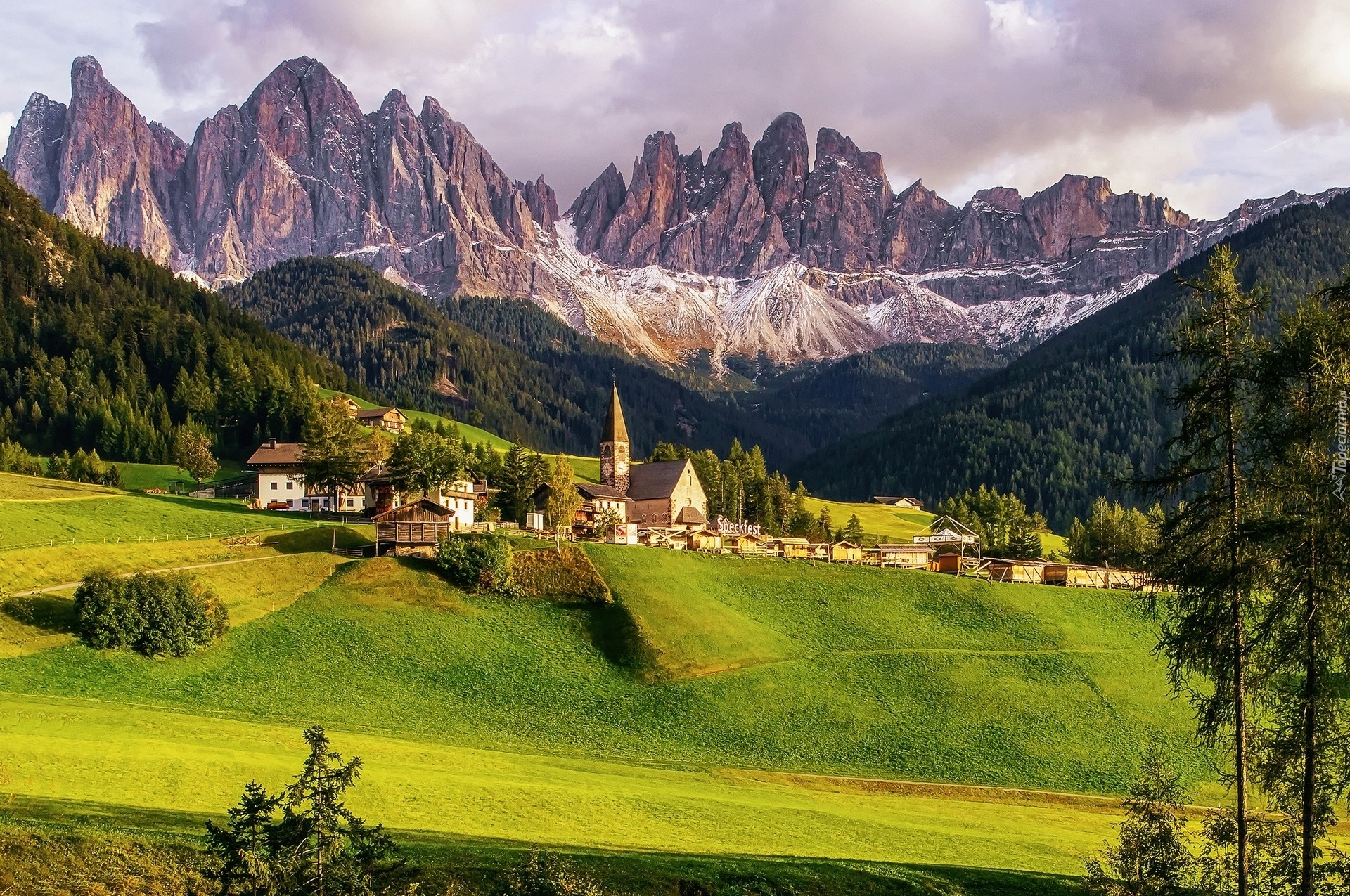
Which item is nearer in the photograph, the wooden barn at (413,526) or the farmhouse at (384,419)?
the wooden barn at (413,526)

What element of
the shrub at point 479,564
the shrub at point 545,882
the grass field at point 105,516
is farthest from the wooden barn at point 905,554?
the shrub at point 545,882

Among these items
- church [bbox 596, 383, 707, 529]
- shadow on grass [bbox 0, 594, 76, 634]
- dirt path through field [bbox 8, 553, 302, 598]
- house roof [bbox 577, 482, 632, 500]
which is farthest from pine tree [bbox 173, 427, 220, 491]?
shadow on grass [bbox 0, 594, 76, 634]

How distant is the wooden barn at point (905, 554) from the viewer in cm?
12500

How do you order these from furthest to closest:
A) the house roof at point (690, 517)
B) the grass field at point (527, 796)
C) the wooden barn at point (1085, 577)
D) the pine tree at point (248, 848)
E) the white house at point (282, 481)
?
1. the house roof at point (690, 517)
2. the white house at point (282, 481)
3. the wooden barn at point (1085, 577)
4. the grass field at point (527, 796)
5. the pine tree at point (248, 848)

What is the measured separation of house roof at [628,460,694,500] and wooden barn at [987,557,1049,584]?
144ft

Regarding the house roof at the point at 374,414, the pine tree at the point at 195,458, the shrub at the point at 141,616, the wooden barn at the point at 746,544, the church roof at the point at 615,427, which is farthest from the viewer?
the house roof at the point at 374,414

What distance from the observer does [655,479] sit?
145 metres

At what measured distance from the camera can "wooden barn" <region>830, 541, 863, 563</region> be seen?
397ft

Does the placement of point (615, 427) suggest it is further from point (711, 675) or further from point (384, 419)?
point (711, 675)

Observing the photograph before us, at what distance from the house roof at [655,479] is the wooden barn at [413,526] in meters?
47.9

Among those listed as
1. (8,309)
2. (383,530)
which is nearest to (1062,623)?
(383,530)

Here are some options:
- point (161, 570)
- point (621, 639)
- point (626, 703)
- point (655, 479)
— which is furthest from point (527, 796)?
point (655, 479)

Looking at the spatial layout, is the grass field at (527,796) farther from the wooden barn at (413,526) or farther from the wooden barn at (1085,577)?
the wooden barn at (1085,577)

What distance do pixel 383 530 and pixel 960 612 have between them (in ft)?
168
